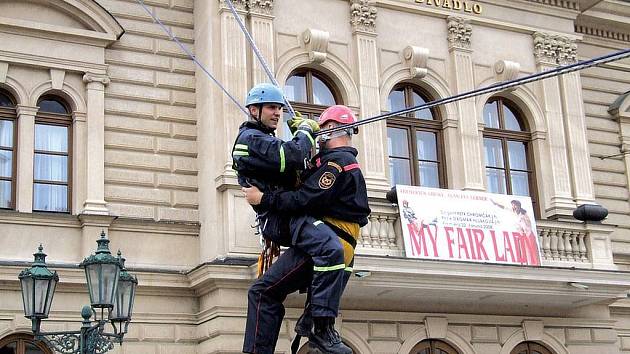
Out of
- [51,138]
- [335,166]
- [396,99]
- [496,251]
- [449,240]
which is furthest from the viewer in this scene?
[396,99]

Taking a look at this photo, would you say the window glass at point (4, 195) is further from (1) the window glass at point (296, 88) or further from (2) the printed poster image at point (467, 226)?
(2) the printed poster image at point (467, 226)

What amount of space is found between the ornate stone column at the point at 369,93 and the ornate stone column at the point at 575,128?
3.83 metres

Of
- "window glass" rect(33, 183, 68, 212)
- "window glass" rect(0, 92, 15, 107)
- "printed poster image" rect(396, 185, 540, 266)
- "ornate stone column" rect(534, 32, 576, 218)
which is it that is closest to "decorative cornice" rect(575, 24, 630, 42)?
"ornate stone column" rect(534, 32, 576, 218)

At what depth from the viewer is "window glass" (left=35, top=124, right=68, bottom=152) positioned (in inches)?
648

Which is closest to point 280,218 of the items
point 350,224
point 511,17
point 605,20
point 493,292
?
point 350,224


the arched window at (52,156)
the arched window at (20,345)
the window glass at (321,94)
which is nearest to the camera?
the arched window at (20,345)

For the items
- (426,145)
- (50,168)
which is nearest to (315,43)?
(426,145)

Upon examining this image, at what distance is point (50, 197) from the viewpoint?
53.4 ft

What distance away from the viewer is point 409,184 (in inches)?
739

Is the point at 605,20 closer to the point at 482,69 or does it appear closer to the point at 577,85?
the point at 577,85

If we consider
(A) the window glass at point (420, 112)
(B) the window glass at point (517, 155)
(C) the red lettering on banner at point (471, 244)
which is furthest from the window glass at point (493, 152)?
(C) the red lettering on banner at point (471, 244)

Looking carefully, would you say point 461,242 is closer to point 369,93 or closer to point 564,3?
point 369,93

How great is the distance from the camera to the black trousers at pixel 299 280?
20.2ft

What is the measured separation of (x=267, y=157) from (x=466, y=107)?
13.4m
